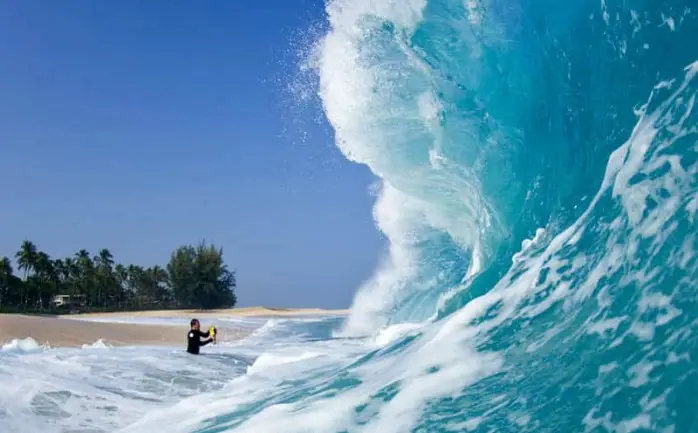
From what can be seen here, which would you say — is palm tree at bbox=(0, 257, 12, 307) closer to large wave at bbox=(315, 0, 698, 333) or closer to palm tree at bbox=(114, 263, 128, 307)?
palm tree at bbox=(114, 263, 128, 307)

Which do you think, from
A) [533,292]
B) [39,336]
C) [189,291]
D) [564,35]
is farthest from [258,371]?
[189,291]

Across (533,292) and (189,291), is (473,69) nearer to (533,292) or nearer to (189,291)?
(533,292)

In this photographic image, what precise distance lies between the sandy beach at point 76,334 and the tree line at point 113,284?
3775cm

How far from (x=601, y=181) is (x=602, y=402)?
2952mm

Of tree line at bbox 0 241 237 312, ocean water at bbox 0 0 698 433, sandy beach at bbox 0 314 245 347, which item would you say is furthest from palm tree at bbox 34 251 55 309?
ocean water at bbox 0 0 698 433

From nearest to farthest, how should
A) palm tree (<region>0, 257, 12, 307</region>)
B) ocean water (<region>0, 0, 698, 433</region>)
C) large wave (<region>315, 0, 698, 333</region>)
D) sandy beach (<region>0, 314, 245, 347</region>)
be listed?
ocean water (<region>0, 0, 698, 433</region>), large wave (<region>315, 0, 698, 333</region>), sandy beach (<region>0, 314, 245, 347</region>), palm tree (<region>0, 257, 12, 307</region>)

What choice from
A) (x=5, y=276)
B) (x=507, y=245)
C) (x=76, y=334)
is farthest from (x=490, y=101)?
(x=5, y=276)

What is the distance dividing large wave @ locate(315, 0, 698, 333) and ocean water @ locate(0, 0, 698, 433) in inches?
1.2

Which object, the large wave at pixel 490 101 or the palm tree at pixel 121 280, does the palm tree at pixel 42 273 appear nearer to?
the palm tree at pixel 121 280

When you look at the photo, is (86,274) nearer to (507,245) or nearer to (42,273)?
(42,273)

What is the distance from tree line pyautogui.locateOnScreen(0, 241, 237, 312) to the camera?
57.8 m

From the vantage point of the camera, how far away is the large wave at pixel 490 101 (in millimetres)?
5934

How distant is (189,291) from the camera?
204 feet

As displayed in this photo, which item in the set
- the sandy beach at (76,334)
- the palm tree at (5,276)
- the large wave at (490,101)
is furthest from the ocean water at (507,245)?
the palm tree at (5,276)
